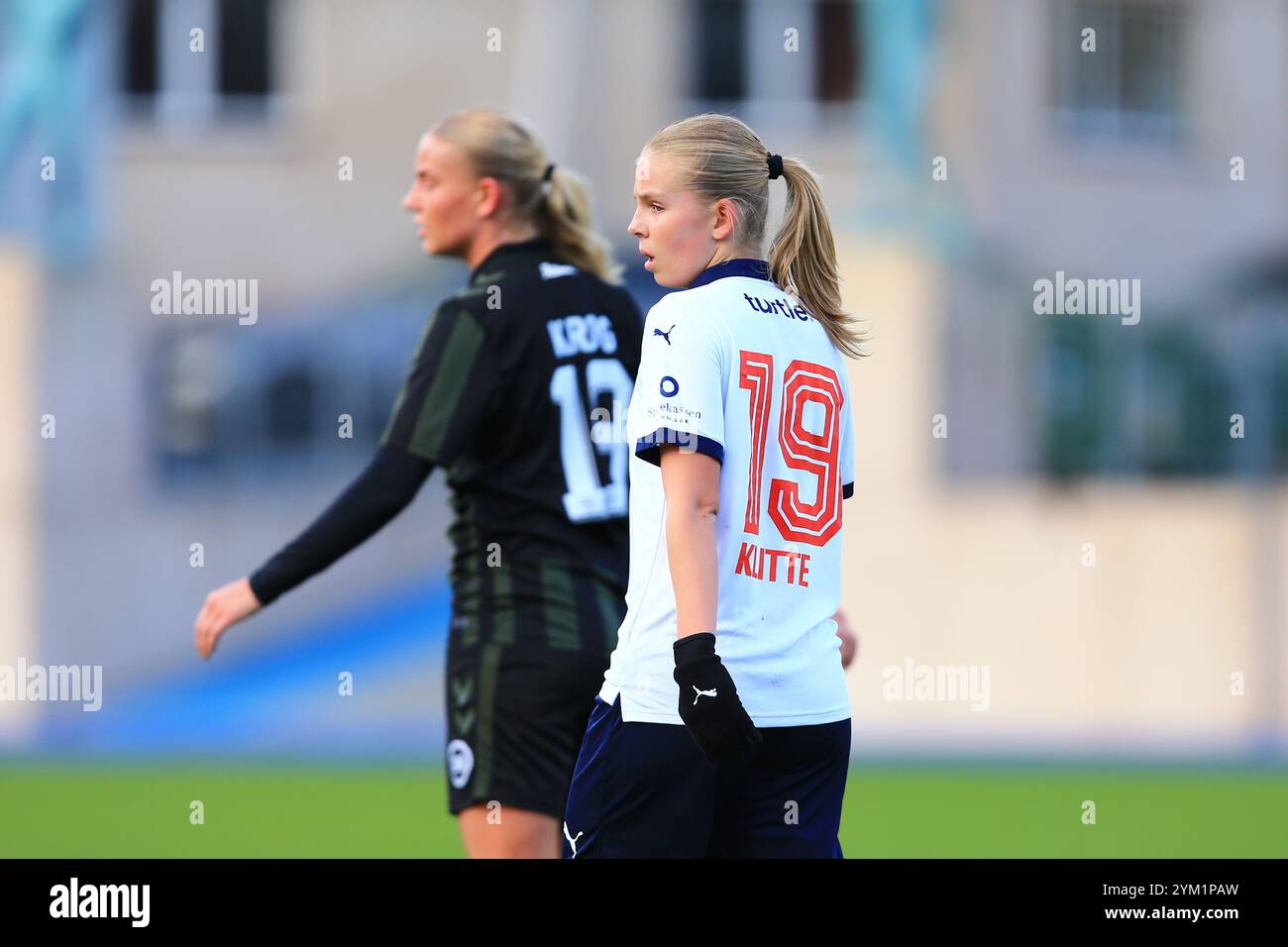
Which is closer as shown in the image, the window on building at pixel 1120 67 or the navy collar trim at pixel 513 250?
the navy collar trim at pixel 513 250

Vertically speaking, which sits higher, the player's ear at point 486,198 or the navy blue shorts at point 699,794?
the player's ear at point 486,198

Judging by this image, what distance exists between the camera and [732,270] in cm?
317

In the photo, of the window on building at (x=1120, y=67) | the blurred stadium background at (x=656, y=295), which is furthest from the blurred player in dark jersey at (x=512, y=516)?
the window on building at (x=1120, y=67)

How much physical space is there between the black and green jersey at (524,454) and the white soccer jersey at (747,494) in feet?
2.98

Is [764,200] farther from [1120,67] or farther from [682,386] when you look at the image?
[1120,67]

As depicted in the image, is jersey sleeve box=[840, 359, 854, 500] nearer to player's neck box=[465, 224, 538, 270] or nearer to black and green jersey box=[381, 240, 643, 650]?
black and green jersey box=[381, 240, 643, 650]

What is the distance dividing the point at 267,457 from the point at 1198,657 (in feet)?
25.6

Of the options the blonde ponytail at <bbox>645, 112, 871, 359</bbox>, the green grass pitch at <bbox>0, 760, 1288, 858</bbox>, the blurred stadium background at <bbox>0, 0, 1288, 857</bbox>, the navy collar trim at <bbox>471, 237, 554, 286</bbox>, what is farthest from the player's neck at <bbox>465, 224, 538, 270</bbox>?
the blurred stadium background at <bbox>0, 0, 1288, 857</bbox>

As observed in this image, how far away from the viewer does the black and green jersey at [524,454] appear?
402 centimetres

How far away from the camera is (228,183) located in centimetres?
1681

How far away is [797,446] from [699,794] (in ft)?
2.05
